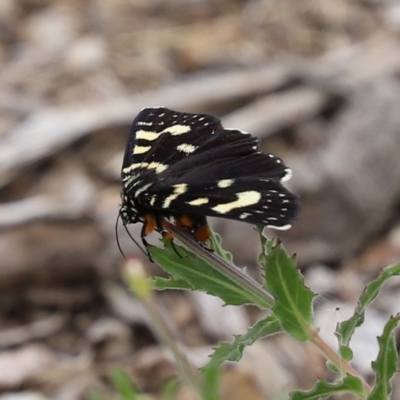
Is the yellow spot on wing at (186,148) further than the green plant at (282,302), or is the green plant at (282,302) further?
the yellow spot on wing at (186,148)

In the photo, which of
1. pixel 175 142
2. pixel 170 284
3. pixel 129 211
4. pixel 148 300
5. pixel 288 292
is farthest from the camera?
pixel 175 142

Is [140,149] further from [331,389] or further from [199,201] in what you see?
[331,389]

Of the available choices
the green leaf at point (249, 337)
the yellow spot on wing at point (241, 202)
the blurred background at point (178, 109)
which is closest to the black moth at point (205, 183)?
the yellow spot on wing at point (241, 202)

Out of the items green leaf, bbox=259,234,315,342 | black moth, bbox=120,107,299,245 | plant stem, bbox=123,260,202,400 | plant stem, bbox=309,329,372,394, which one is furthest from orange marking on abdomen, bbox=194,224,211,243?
plant stem, bbox=123,260,202,400

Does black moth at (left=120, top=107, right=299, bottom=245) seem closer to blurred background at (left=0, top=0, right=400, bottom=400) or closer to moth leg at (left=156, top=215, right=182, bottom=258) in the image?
moth leg at (left=156, top=215, right=182, bottom=258)

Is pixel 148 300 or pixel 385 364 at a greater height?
pixel 148 300

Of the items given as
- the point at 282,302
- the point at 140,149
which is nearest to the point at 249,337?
the point at 282,302

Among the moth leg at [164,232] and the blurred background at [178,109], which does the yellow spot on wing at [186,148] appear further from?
the blurred background at [178,109]
